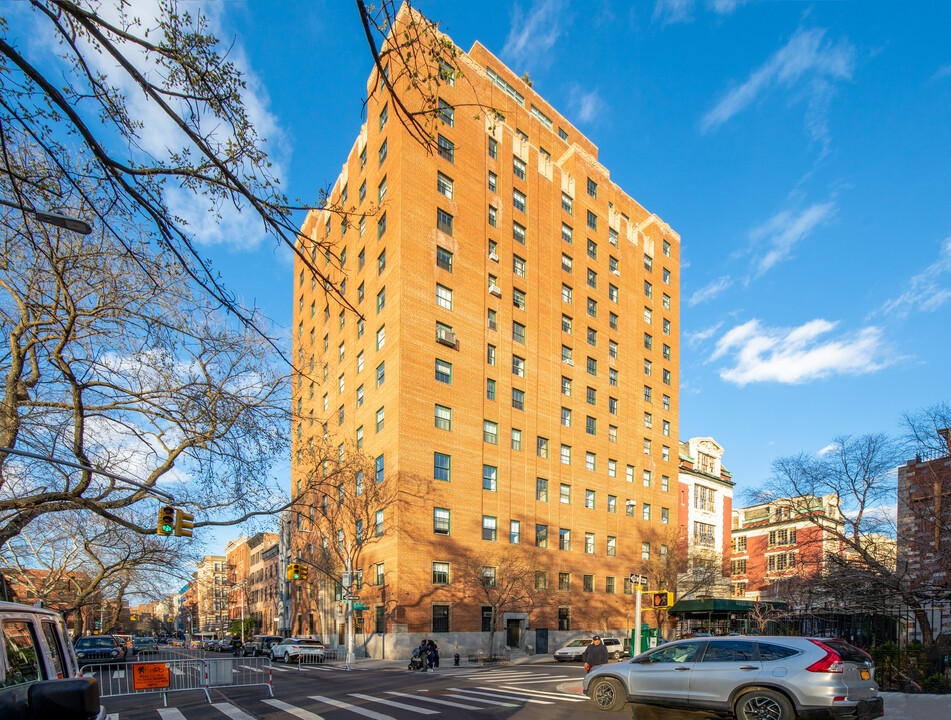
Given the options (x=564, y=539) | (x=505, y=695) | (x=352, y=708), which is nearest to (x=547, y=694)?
(x=505, y=695)

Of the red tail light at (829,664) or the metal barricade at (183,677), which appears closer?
the red tail light at (829,664)

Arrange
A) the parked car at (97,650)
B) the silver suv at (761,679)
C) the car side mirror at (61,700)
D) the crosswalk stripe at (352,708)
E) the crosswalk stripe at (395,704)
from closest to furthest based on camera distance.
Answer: the car side mirror at (61,700) < the silver suv at (761,679) < the crosswalk stripe at (352,708) < the crosswalk stripe at (395,704) < the parked car at (97,650)

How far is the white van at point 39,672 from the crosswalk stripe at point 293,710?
816cm

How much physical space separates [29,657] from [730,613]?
59.9 m

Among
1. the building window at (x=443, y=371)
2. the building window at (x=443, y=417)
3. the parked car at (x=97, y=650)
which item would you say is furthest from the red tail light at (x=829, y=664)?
the parked car at (x=97, y=650)

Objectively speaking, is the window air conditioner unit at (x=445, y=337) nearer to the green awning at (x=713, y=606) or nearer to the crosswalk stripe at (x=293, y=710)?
the crosswalk stripe at (x=293, y=710)

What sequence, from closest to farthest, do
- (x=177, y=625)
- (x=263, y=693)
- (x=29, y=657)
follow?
1. (x=29, y=657)
2. (x=263, y=693)
3. (x=177, y=625)

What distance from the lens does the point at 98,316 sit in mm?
15047

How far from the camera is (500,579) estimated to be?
128ft

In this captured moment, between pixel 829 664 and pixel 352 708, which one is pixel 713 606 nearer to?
pixel 352 708

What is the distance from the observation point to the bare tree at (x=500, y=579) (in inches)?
1540

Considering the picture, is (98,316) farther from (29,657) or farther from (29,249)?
(29,657)

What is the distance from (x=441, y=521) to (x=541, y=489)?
984 cm

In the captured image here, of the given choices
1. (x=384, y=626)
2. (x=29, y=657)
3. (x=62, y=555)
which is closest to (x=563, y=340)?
(x=384, y=626)
